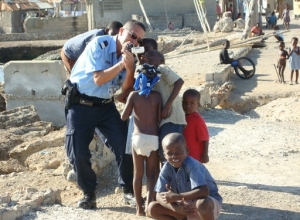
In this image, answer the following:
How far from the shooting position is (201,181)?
4.85m

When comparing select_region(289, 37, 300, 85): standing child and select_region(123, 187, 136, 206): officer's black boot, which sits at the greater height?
select_region(289, 37, 300, 85): standing child

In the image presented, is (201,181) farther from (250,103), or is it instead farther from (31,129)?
(250,103)

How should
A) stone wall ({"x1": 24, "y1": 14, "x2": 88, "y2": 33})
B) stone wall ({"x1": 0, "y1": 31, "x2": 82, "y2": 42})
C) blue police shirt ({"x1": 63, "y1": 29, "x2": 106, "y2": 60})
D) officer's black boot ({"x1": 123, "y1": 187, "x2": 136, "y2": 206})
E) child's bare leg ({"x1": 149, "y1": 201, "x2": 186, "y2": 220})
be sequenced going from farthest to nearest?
stone wall ({"x1": 24, "y1": 14, "x2": 88, "y2": 33})
stone wall ({"x1": 0, "y1": 31, "x2": 82, "y2": 42})
blue police shirt ({"x1": 63, "y1": 29, "x2": 106, "y2": 60})
officer's black boot ({"x1": 123, "y1": 187, "x2": 136, "y2": 206})
child's bare leg ({"x1": 149, "y1": 201, "x2": 186, "y2": 220})

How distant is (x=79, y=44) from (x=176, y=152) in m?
1.99

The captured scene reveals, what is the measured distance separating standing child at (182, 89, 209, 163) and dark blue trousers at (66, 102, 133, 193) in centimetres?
57

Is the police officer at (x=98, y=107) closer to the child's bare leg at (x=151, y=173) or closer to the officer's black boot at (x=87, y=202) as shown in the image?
the officer's black boot at (x=87, y=202)

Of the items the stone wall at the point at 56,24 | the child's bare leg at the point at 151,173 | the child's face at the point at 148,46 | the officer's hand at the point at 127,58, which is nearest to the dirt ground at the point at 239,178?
the child's bare leg at the point at 151,173

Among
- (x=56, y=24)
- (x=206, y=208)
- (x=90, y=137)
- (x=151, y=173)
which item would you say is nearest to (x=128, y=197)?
(x=151, y=173)

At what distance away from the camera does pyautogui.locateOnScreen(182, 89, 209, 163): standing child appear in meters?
5.89

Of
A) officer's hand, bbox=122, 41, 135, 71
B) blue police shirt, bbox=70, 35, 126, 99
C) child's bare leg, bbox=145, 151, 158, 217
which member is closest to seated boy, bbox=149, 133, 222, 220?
child's bare leg, bbox=145, 151, 158, 217

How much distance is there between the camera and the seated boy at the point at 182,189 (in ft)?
15.8

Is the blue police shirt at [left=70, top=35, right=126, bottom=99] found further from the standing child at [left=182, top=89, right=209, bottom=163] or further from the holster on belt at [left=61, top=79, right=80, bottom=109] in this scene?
the standing child at [left=182, top=89, right=209, bottom=163]

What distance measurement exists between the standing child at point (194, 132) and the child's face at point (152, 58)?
1.60 feet

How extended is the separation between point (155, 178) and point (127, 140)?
42cm
